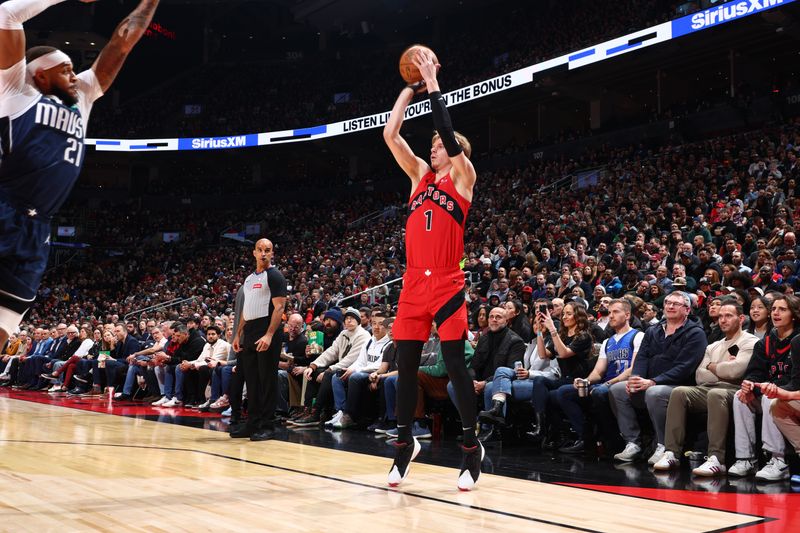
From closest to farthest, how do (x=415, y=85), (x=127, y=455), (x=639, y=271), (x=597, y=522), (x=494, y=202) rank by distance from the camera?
(x=597, y=522), (x=415, y=85), (x=127, y=455), (x=639, y=271), (x=494, y=202)

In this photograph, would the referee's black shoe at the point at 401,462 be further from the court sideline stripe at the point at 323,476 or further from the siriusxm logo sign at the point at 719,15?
the siriusxm logo sign at the point at 719,15

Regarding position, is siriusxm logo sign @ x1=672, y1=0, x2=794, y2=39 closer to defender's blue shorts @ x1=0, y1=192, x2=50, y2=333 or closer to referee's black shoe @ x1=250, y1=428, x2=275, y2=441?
referee's black shoe @ x1=250, y1=428, x2=275, y2=441

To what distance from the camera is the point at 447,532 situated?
2.52 metres

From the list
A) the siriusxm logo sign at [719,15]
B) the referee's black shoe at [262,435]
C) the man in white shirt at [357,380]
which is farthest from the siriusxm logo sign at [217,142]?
the referee's black shoe at [262,435]

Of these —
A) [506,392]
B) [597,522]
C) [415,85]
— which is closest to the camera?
[597,522]

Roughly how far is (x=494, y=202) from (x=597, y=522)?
1612 cm

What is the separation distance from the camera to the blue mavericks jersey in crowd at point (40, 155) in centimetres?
250

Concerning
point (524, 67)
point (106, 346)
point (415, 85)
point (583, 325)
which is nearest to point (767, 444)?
point (583, 325)

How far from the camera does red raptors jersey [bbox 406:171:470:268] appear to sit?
3.58 meters

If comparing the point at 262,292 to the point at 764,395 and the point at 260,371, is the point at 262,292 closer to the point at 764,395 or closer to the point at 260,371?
the point at 260,371

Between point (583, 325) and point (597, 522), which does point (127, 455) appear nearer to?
point (597, 522)

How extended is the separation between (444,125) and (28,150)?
184cm

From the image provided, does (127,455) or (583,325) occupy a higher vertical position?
(583,325)

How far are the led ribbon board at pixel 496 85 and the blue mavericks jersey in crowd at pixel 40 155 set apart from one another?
14.6 metres
